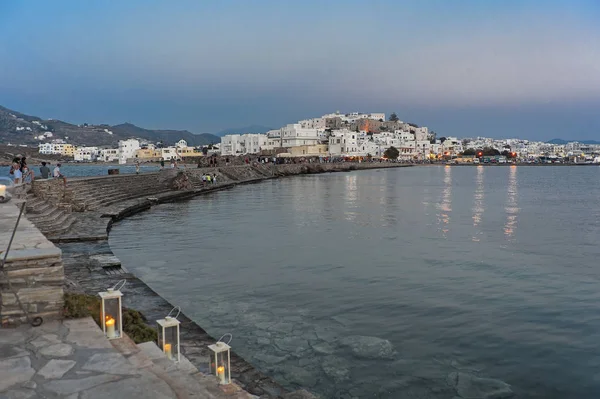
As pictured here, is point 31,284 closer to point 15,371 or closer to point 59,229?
point 15,371

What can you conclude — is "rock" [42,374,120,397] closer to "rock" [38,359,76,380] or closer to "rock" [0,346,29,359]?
"rock" [38,359,76,380]

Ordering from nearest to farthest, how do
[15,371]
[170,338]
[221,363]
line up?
[15,371] → [221,363] → [170,338]

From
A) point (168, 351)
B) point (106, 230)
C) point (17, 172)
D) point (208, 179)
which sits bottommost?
point (106, 230)

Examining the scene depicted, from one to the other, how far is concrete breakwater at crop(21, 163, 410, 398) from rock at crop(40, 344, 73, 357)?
1.80 meters

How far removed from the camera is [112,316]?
539cm

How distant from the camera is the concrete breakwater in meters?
6.62

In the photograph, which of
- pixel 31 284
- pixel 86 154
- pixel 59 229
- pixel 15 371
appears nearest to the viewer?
pixel 15 371

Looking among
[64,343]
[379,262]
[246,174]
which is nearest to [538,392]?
[64,343]

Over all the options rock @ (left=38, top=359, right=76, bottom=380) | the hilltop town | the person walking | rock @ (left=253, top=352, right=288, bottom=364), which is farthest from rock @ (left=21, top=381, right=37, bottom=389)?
the hilltop town

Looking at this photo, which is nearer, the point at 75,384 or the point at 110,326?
Result: the point at 75,384

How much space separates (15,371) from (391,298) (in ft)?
26.4

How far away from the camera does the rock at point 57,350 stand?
4.58 metres

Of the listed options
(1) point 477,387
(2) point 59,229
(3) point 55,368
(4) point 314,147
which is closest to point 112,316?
(3) point 55,368

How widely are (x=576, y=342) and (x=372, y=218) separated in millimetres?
17903
